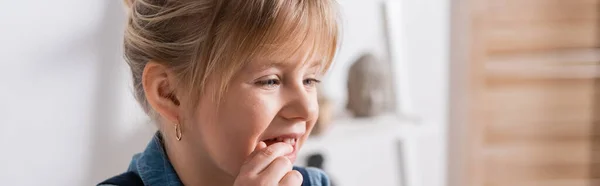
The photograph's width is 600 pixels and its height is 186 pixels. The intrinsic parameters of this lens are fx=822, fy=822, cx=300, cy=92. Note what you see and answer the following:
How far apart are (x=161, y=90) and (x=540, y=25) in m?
1.69

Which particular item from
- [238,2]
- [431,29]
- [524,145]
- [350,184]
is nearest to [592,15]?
[524,145]

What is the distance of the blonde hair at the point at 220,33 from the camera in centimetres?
96

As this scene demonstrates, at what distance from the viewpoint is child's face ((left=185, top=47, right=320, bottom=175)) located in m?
0.98

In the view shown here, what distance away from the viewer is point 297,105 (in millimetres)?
981

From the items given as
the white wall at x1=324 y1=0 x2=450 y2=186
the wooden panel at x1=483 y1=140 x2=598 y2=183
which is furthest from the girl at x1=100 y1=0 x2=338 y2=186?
the wooden panel at x1=483 y1=140 x2=598 y2=183

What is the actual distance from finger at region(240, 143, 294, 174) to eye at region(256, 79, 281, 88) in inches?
2.9

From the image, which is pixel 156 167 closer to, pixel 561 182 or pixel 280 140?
pixel 280 140

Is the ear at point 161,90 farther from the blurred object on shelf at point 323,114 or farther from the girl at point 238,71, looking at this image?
the blurred object on shelf at point 323,114

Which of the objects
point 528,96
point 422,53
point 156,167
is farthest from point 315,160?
point 528,96

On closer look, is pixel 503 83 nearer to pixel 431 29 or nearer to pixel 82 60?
pixel 431 29

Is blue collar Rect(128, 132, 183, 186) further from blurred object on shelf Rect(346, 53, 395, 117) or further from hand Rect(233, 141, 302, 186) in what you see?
blurred object on shelf Rect(346, 53, 395, 117)

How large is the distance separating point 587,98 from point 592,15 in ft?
0.87

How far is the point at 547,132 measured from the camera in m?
2.57

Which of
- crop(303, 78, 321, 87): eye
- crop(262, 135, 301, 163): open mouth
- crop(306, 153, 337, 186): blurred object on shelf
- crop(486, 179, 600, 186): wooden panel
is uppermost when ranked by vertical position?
crop(303, 78, 321, 87): eye
